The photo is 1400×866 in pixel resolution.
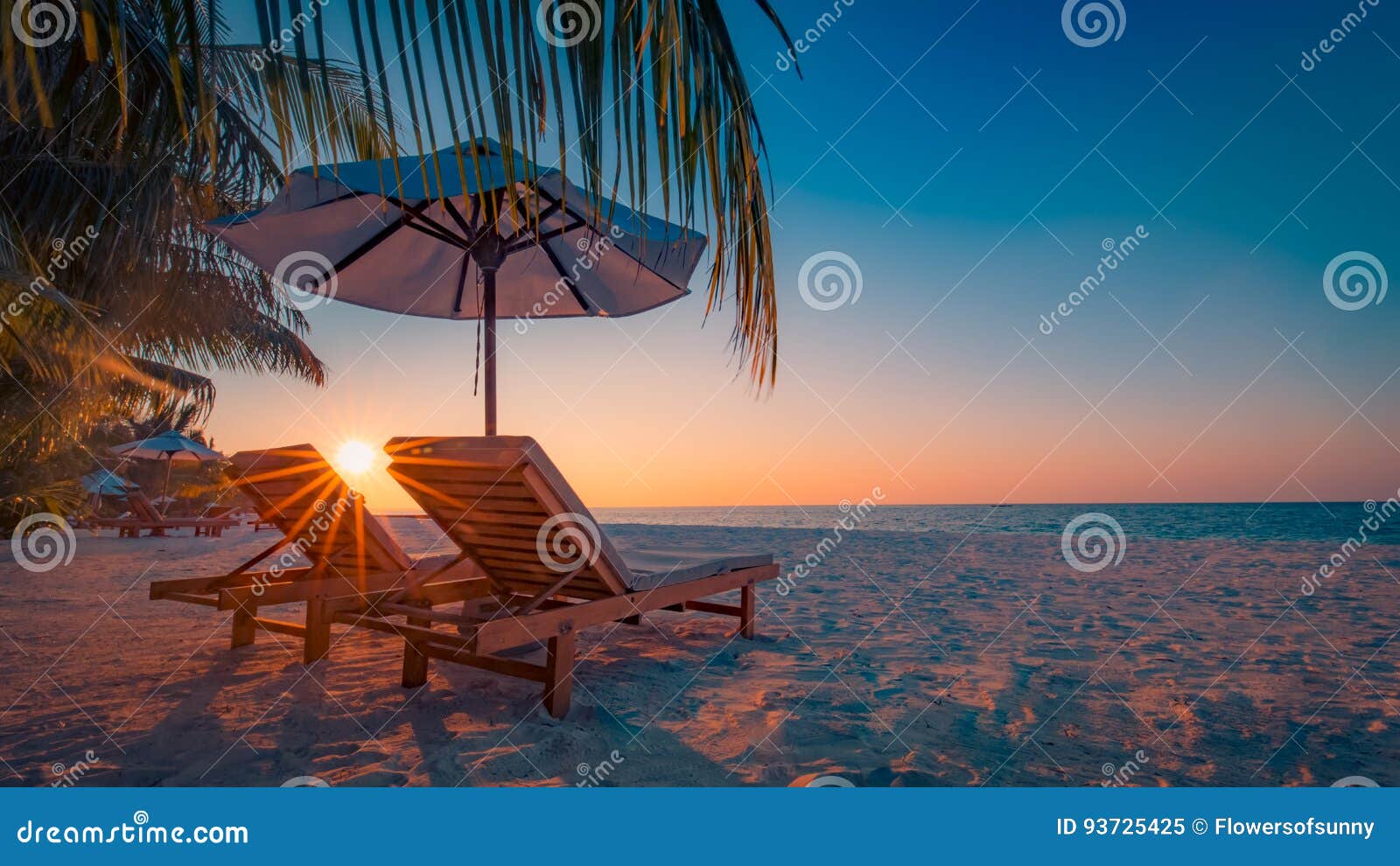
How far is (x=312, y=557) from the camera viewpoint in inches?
144

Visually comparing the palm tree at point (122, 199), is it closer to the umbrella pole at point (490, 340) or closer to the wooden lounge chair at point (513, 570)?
the umbrella pole at point (490, 340)

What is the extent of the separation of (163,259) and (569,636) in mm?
5477

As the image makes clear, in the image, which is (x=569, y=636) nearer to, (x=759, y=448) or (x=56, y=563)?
(x=759, y=448)

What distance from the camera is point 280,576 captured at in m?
3.81

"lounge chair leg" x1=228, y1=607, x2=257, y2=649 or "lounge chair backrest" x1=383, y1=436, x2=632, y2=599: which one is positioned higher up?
"lounge chair leg" x1=228, y1=607, x2=257, y2=649

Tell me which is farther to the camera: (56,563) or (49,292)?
(56,563)

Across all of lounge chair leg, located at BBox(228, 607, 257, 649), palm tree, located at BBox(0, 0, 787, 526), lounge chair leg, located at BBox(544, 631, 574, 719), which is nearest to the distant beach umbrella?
lounge chair leg, located at BBox(228, 607, 257, 649)

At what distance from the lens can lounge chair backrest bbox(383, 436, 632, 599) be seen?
2686mm

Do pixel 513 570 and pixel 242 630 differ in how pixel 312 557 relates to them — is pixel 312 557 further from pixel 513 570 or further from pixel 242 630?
pixel 513 570

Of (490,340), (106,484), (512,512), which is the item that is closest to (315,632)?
(512,512)

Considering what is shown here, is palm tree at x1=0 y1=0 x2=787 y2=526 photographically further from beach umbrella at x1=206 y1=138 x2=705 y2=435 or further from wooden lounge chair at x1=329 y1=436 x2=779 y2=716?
wooden lounge chair at x1=329 y1=436 x2=779 y2=716

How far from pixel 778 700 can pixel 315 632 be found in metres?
2.29
